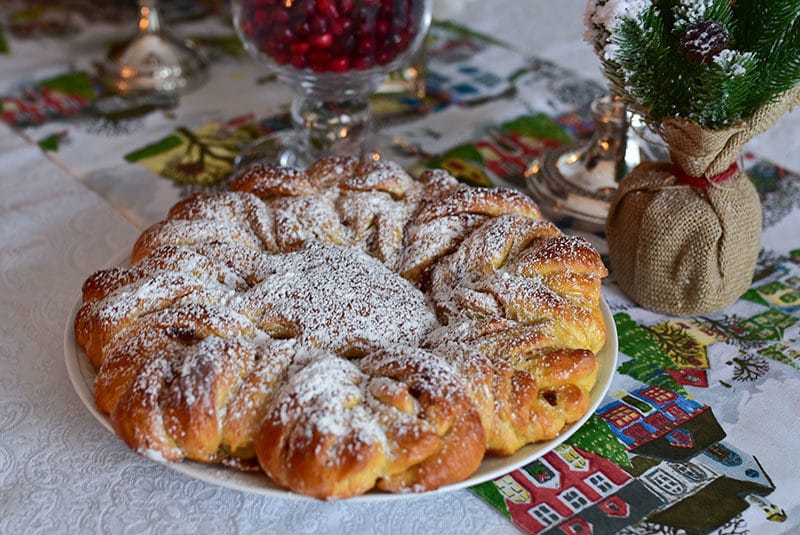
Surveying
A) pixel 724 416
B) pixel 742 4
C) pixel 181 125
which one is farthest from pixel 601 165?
pixel 181 125

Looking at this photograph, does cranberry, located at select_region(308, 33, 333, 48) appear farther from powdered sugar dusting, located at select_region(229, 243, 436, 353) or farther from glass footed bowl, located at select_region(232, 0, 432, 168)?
powdered sugar dusting, located at select_region(229, 243, 436, 353)

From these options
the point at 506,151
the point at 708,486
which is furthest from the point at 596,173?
the point at 708,486

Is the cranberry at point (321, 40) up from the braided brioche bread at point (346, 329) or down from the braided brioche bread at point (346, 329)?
up

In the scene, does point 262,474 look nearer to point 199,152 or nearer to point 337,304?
point 337,304

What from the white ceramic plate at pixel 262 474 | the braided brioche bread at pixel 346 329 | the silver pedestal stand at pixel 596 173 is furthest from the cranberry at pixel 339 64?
the white ceramic plate at pixel 262 474

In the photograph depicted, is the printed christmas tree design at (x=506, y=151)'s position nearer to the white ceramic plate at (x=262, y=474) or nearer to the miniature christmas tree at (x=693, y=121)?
the miniature christmas tree at (x=693, y=121)

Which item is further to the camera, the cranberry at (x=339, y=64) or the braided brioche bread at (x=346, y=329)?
the cranberry at (x=339, y=64)

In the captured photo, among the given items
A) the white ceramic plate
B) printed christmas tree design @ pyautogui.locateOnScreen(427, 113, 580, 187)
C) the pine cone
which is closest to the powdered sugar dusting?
the white ceramic plate
